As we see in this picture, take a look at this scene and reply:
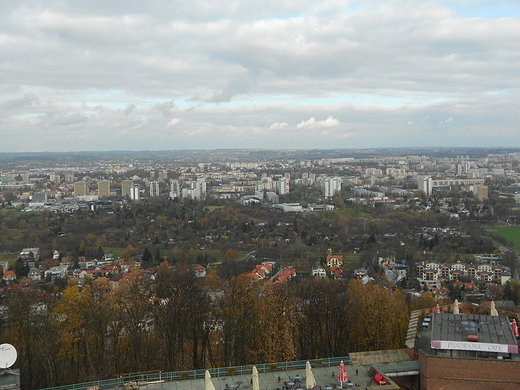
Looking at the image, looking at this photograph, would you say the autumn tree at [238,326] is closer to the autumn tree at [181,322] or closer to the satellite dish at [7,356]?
the autumn tree at [181,322]

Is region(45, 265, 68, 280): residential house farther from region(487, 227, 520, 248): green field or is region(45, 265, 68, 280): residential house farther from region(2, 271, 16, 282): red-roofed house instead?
region(487, 227, 520, 248): green field

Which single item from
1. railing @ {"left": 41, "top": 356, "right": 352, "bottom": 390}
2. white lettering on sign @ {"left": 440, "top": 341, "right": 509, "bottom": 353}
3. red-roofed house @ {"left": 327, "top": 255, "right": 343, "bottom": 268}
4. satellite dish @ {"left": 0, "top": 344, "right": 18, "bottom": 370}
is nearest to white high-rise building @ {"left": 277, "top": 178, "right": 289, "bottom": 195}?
red-roofed house @ {"left": 327, "top": 255, "right": 343, "bottom": 268}

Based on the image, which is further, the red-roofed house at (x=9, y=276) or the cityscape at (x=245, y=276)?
the red-roofed house at (x=9, y=276)

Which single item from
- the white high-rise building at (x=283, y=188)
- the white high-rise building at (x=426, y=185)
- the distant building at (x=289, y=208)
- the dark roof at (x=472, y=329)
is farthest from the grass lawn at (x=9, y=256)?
the white high-rise building at (x=426, y=185)

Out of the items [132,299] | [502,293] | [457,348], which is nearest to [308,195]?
[502,293]

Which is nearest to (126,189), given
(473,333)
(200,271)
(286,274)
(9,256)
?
(9,256)

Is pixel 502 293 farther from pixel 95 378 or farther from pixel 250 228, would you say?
pixel 250 228
